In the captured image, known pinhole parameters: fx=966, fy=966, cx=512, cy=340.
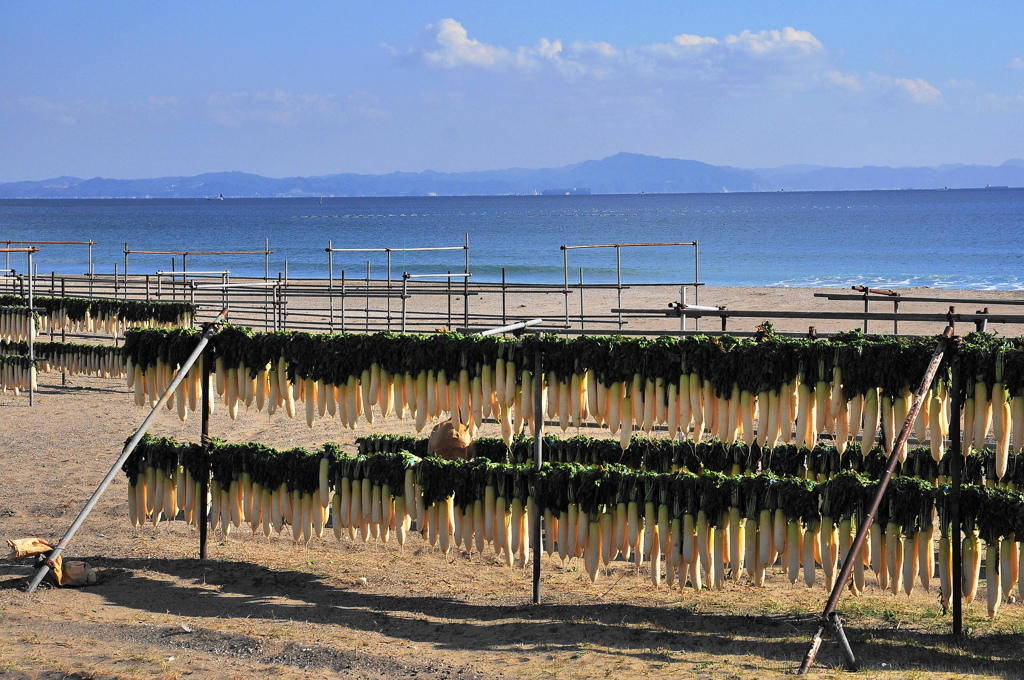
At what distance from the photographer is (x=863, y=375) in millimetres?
6875

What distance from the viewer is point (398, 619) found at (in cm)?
773

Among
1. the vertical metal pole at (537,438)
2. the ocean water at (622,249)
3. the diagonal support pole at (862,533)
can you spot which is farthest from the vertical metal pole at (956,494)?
the ocean water at (622,249)

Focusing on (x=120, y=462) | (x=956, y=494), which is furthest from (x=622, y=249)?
(x=956, y=494)

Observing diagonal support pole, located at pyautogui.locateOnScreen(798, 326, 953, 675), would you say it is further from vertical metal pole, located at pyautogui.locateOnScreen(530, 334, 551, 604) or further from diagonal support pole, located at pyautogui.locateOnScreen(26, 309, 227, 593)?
diagonal support pole, located at pyautogui.locateOnScreen(26, 309, 227, 593)

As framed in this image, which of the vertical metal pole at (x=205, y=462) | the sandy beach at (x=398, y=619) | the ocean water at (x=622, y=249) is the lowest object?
the sandy beach at (x=398, y=619)

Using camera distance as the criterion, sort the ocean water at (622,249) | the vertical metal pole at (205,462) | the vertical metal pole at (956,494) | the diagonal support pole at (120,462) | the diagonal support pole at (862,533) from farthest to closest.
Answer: the ocean water at (622,249) < the vertical metal pole at (205,462) < the diagonal support pole at (120,462) < the vertical metal pole at (956,494) < the diagonal support pole at (862,533)

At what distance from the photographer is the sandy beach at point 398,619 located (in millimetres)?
6586

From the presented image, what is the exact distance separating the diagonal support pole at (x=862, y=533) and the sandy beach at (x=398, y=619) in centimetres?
40

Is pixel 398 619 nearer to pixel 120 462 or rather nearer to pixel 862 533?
pixel 120 462

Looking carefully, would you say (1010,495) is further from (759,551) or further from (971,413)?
(759,551)

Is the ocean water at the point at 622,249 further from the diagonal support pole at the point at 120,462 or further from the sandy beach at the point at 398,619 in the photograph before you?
the diagonal support pole at the point at 120,462

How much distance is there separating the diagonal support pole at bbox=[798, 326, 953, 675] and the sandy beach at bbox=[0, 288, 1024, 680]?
0.40 m

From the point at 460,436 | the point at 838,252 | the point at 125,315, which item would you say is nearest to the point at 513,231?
the point at 838,252

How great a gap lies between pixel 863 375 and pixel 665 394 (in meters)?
1.48
